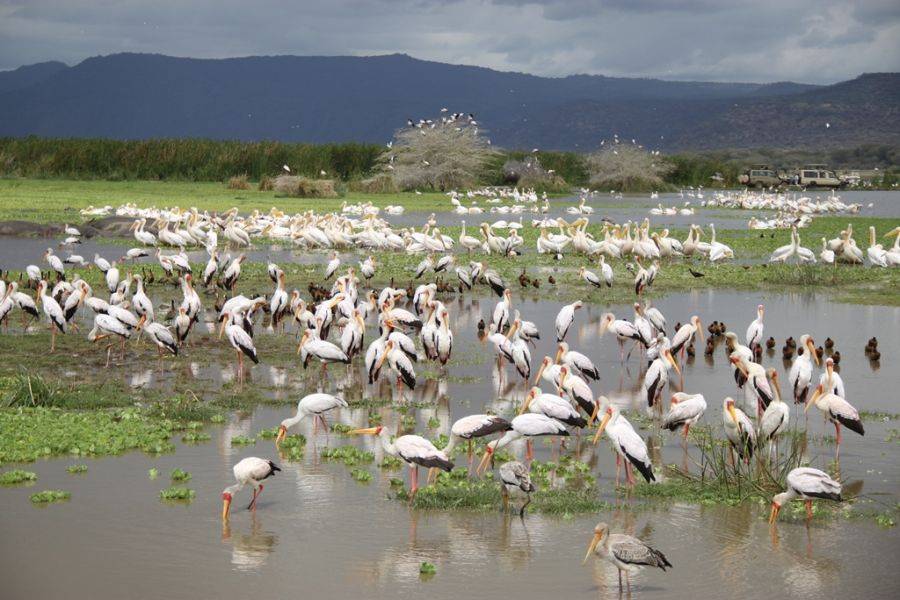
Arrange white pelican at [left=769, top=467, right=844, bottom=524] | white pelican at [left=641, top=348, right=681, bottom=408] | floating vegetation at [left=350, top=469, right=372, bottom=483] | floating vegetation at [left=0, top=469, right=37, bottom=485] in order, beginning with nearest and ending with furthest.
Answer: white pelican at [left=769, top=467, right=844, bottom=524] → floating vegetation at [left=0, top=469, right=37, bottom=485] → floating vegetation at [left=350, top=469, right=372, bottom=483] → white pelican at [left=641, top=348, right=681, bottom=408]

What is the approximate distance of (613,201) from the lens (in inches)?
2127

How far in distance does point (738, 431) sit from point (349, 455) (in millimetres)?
3442

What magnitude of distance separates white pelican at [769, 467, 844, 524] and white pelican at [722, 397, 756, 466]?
0.95 meters

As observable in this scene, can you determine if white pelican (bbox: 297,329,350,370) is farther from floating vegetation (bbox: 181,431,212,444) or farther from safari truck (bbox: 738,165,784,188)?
safari truck (bbox: 738,165,784,188)

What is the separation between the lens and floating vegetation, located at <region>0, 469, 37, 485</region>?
383 inches

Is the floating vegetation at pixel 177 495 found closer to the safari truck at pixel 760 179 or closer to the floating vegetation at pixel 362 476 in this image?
the floating vegetation at pixel 362 476

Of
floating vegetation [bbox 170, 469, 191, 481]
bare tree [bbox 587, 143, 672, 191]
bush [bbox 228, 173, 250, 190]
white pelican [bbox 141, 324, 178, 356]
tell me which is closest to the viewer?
floating vegetation [bbox 170, 469, 191, 481]

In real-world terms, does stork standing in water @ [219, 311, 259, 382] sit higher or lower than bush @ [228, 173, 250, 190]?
lower

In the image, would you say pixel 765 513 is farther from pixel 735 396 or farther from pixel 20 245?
pixel 20 245

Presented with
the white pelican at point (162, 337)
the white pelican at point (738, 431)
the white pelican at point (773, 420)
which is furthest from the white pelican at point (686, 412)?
the white pelican at point (162, 337)

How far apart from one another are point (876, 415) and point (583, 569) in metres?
5.61

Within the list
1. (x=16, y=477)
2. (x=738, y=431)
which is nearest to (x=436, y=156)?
(x=738, y=431)

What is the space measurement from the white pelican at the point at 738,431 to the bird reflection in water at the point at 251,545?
Result: 3.94m

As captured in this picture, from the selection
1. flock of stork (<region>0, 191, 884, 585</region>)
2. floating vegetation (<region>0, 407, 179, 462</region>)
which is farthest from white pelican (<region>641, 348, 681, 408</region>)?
floating vegetation (<region>0, 407, 179, 462</region>)
